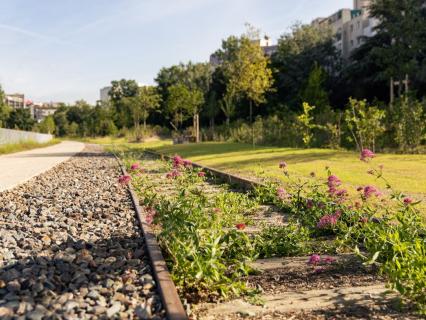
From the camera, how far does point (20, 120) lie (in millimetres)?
86250

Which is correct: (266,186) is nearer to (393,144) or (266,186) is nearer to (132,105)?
(393,144)

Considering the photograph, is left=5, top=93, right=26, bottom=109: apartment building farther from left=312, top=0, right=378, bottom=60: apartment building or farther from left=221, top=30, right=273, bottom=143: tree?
left=221, top=30, right=273, bottom=143: tree

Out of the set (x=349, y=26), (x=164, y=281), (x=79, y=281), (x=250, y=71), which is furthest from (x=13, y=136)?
(x=349, y=26)

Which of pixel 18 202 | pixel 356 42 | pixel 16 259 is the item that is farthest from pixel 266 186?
pixel 356 42

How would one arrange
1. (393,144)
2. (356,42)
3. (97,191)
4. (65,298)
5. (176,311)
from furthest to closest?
(356,42)
(393,144)
(97,191)
(65,298)
(176,311)

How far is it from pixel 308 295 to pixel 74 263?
1.88 metres

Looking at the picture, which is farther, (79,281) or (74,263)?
(74,263)

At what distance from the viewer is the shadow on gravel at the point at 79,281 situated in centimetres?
283

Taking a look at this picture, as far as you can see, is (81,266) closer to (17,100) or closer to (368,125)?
(368,125)

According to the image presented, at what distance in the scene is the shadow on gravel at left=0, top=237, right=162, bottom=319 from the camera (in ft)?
9.30

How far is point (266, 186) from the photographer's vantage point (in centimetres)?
761

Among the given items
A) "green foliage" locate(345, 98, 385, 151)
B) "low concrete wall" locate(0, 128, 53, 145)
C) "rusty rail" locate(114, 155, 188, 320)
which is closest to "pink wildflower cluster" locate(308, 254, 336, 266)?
"rusty rail" locate(114, 155, 188, 320)

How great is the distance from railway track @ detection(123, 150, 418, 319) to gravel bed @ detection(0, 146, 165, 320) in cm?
44

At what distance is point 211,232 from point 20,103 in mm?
193746
